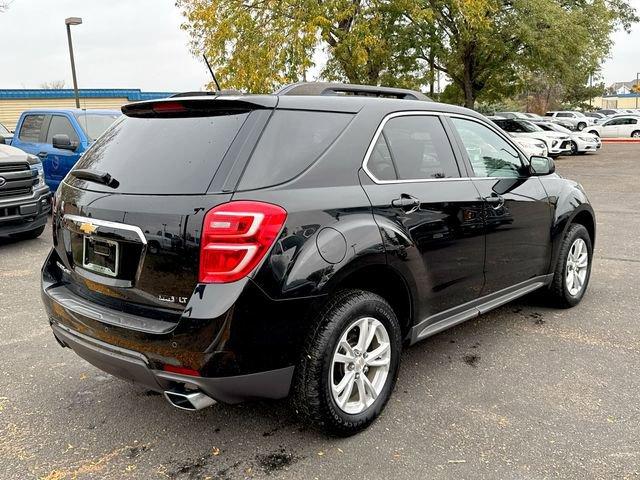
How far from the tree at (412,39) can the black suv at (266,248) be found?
13194 mm

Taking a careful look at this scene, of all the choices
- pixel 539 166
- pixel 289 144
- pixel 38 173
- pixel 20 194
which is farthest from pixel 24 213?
pixel 539 166

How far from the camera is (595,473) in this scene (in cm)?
253

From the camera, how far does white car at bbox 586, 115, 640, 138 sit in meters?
30.9

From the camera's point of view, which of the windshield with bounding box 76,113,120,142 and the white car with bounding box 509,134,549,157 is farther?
the white car with bounding box 509,134,549,157

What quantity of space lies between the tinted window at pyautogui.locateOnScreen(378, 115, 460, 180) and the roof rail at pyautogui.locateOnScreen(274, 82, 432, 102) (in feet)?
0.96

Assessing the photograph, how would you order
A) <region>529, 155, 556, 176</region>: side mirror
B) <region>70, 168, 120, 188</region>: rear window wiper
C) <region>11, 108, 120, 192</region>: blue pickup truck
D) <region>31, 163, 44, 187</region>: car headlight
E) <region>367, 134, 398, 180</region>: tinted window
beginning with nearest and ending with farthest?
<region>70, 168, 120, 188</region>: rear window wiper → <region>367, 134, 398, 180</region>: tinted window → <region>529, 155, 556, 176</region>: side mirror → <region>31, 163, 44, 187</region>: car headlight → <region>11, 108, 120, 192</region>: blue pickup truck

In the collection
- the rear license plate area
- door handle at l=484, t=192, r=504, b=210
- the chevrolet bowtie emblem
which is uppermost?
the chevrolet bowtie emblem

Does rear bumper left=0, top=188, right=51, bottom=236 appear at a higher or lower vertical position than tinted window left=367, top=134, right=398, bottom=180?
lower

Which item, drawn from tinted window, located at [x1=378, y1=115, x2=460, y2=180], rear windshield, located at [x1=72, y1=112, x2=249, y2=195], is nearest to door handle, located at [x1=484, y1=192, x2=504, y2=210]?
tinted window, located at [x1=378, y1=115, x2=460, y2=180]

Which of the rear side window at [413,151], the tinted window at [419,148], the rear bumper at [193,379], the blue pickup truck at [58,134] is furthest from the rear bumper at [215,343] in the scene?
the blue pickup truck at [58,134]

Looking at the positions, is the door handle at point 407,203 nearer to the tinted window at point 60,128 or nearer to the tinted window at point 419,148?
the tinted window at point 419,148

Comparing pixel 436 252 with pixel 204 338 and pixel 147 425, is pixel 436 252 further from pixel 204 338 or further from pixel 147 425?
pixel 147 425

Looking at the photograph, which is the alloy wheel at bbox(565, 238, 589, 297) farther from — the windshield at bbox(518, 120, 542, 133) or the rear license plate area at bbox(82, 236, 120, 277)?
the windshield at bbox(518, 120, 542, 133)

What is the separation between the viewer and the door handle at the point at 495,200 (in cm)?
367
